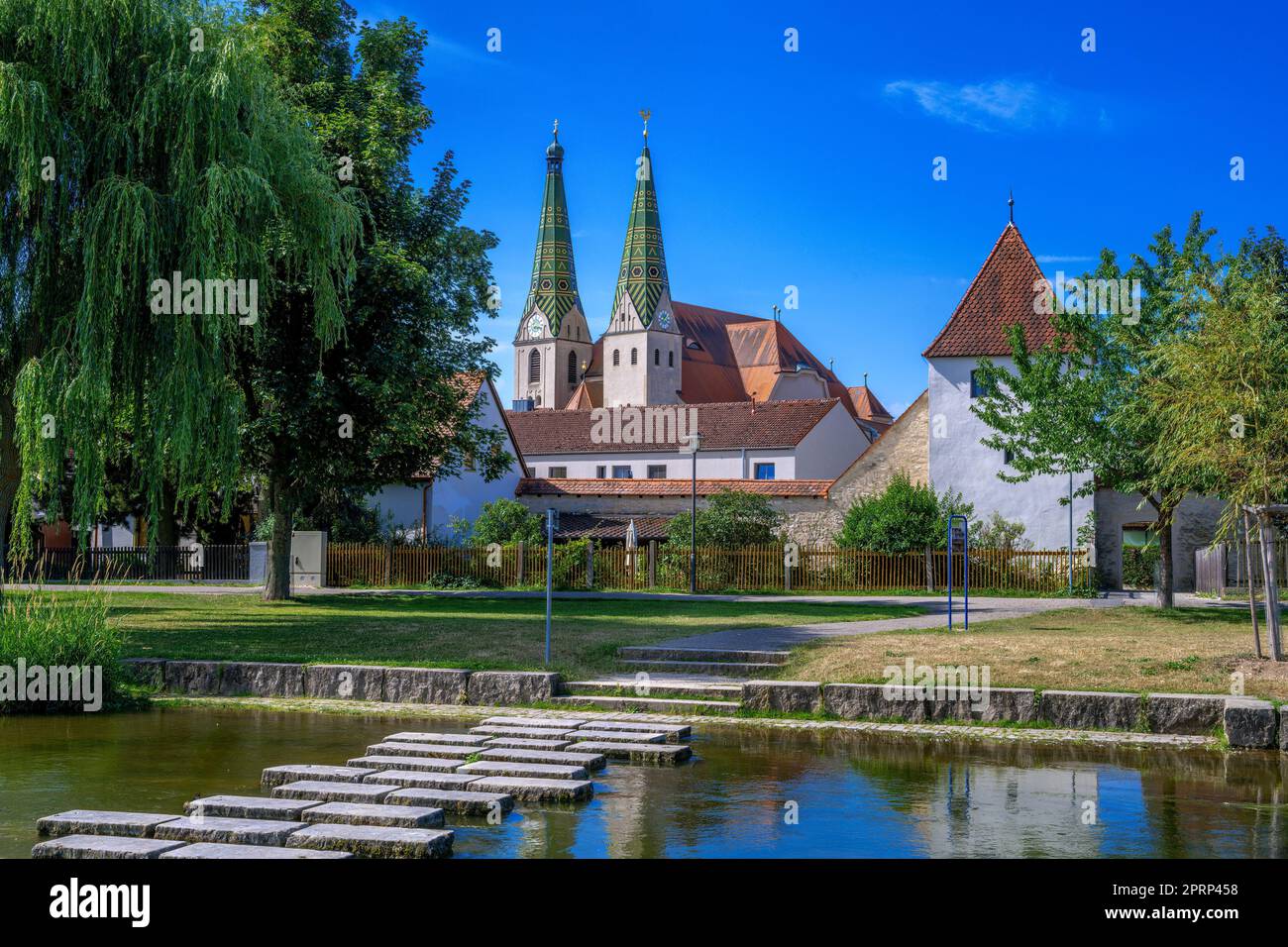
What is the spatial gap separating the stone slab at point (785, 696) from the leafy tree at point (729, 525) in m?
24.5

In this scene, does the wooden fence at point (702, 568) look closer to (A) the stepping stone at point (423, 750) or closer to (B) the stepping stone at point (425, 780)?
(A) the stepping stone at point (423, 750)

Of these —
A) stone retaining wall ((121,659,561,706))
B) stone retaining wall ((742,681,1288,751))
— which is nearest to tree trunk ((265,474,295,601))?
stone retaining wall ((121,659,561,706))

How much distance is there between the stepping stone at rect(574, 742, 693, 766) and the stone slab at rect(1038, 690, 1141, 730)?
441cm

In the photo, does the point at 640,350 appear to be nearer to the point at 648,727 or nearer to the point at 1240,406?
the point at 1240,406

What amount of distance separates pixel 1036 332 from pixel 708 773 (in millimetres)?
36226

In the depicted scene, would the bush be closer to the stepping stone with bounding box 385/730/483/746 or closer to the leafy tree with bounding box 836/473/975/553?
the stepping stone with bounding box 385/730/483/746

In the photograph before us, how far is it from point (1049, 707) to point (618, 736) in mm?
4934

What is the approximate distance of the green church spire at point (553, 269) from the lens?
119 meters

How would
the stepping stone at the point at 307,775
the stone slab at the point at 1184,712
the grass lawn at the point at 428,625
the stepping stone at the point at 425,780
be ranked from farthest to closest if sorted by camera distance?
the grass lawn at the point at 428,625, the stone slab at the point at 1184,712, the stepping stone at the point at 307,775, the stepping stone at the point at 425,780

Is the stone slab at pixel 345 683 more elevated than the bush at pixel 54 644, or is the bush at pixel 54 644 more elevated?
the bush at pixel 54 644

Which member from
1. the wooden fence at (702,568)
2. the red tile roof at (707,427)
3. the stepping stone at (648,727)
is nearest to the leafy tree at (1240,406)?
the stepping stone at (648,727)

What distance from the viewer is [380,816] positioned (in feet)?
26.7
